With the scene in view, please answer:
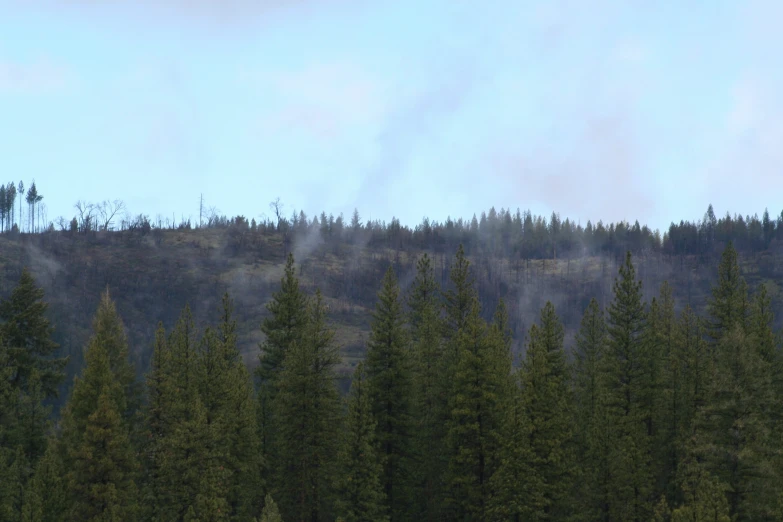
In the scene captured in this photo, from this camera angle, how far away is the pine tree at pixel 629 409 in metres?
41.1

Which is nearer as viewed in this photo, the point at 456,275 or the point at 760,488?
the point at 760,488

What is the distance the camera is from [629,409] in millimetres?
49406

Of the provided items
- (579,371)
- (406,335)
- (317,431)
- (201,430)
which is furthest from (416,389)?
(579,371)

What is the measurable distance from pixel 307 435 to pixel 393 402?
18.0 ft

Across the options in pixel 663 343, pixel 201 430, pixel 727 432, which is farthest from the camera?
pixel 663 343

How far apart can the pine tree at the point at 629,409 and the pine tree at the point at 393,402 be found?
39.2 feet

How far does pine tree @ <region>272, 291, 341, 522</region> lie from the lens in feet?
147

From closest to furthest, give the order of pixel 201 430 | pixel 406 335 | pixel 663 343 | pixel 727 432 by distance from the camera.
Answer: pixel 727 432
pixel 201 430
pixel 406 335
pixel 663 343

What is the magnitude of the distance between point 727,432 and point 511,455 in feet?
35.9

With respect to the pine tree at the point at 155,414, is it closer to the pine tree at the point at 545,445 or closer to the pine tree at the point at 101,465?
the pine tree at the point at 101,465

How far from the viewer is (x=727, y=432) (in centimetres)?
3753

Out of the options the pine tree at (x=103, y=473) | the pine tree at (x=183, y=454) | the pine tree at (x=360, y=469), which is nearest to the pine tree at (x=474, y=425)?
the pine tree at (x=360, y=469)

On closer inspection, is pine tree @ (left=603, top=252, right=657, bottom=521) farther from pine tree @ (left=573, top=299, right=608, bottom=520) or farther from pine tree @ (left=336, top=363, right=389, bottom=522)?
pine tree @ (left=336, top=363, right=389, bottom=522)

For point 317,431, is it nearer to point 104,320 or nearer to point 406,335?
point 406,335
